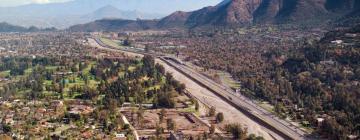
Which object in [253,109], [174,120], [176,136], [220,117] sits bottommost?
[253,109]

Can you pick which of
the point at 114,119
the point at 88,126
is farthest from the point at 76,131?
the point at 114,119

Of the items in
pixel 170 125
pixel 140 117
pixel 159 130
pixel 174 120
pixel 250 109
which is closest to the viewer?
pixel 159 130

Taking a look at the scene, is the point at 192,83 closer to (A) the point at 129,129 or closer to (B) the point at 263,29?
(A) the point at 129,129

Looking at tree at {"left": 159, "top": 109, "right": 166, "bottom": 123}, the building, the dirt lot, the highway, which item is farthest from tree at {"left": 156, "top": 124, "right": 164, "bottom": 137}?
the highway

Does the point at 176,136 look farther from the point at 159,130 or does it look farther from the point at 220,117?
the point at 220,117

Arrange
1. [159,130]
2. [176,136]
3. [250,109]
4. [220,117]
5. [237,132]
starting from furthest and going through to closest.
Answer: [250,109] → [220,117] → [159,130] → [237,132] → [176,136]

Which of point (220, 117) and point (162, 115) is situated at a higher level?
point (162, 115)

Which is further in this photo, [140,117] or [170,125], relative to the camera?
[140,117]

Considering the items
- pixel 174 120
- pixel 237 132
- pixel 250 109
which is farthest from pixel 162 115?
pixel 250 109
